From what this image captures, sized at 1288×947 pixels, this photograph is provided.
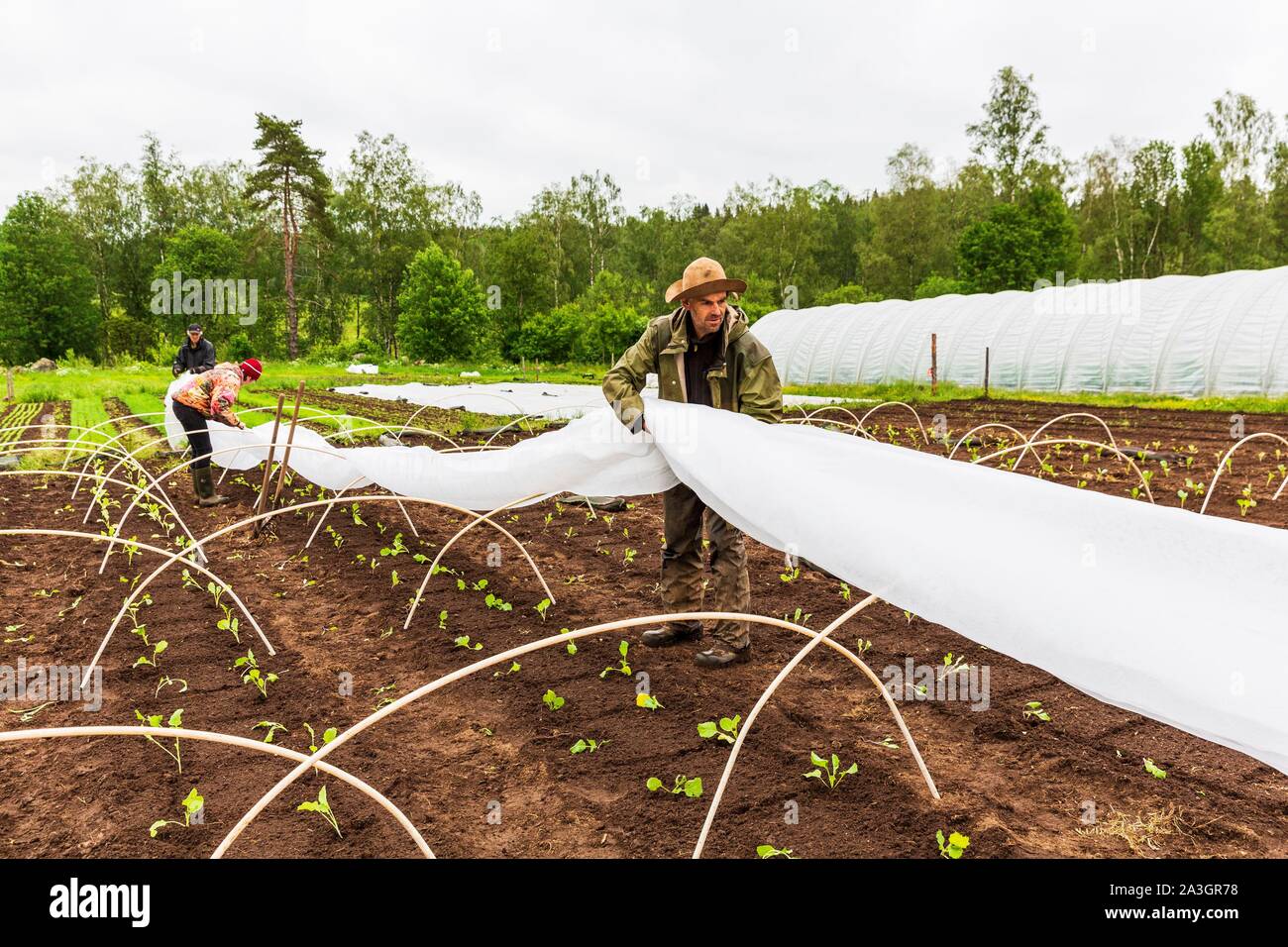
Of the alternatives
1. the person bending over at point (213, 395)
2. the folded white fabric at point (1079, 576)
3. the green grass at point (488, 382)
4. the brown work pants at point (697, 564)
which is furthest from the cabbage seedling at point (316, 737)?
the green grass at point (488, 382)

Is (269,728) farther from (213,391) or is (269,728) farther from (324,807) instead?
(213,391)

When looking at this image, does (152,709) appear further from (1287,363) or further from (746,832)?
(1287,363)

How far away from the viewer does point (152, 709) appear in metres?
3.88

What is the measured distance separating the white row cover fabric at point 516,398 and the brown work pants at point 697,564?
973 centimetres

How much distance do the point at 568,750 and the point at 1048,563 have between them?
2.16m

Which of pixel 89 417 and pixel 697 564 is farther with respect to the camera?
pixel 89 417

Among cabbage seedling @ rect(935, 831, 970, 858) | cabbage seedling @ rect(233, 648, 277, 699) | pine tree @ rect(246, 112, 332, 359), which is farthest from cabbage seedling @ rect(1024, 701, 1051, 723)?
pine tree @ rect(246, 112, 332, 359)

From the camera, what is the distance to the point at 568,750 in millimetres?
3420

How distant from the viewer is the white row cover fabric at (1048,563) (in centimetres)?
177

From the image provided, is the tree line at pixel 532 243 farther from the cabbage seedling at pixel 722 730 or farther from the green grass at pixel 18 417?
the cabbage seedling at pixel 722 730

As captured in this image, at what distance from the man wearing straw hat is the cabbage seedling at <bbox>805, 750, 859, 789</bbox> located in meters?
0.92

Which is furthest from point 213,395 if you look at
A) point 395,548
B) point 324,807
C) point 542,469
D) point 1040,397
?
point 1040,397

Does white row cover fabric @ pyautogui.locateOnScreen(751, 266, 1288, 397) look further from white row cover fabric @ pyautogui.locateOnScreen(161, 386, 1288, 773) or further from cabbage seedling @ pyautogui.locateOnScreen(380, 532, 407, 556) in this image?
white row cover fabric @ pyautogui.locateOnScreen(161, 386, 1288, 773)
